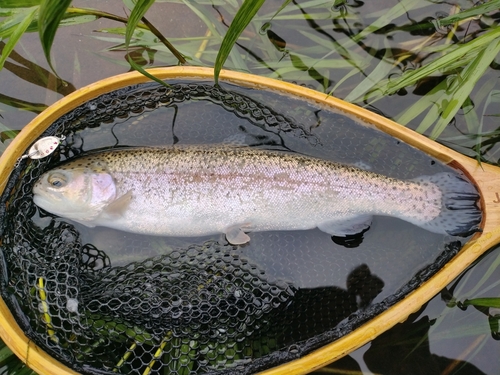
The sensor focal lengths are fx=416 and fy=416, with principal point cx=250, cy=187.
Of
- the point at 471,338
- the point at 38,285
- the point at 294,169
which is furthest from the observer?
the point at 471,338

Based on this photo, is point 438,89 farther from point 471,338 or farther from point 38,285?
point 38,285

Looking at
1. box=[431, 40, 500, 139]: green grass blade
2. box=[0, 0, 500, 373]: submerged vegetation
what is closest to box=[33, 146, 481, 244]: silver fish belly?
box=[431, 40, 500, 139]: green grass blade

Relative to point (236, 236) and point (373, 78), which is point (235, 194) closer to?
point (236, 236)

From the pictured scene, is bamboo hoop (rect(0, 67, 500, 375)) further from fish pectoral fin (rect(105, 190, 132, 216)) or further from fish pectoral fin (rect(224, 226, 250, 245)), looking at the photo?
fish pectoral fin (rect(224, 226, 250, 245))

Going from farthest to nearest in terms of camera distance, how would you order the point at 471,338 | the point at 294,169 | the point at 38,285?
the point at 471,338 → the point at 294,169 → the point at 38,285

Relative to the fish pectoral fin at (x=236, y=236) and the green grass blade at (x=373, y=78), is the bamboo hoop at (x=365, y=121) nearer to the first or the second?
the green grass blade at (x=373, y=78)

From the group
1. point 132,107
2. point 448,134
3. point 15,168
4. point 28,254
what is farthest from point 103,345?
point 448,134
